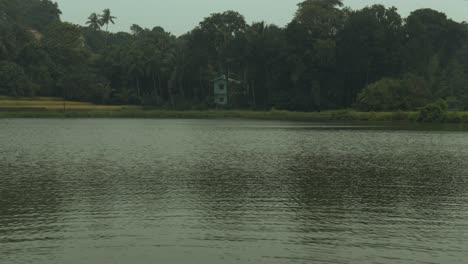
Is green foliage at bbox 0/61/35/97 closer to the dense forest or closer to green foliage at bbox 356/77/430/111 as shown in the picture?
the dense forest

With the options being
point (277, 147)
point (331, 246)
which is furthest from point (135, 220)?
point (277, 147)

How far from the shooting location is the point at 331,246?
14.6m

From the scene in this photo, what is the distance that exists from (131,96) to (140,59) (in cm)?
796

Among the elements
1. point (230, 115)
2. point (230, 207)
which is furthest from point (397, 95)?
point (230, 207)

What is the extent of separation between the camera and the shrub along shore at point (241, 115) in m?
89.3

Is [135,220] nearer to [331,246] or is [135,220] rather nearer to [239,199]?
[239,199]

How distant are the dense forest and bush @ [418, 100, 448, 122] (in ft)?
26.6

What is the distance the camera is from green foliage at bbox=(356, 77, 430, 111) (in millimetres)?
92188

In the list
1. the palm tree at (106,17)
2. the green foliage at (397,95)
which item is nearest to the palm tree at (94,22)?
the palm tree at (106,17)

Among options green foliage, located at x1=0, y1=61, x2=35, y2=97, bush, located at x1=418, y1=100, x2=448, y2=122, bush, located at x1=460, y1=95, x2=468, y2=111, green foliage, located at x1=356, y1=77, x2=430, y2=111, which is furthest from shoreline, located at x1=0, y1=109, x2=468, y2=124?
green foliage, located at x1=0, y1=61, x2=35, y2=97

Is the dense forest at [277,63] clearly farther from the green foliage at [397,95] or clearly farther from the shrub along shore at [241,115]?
the shrub along shore at [241,115]

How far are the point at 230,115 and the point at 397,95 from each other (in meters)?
30.3

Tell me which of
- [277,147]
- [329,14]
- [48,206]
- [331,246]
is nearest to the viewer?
[331,246]

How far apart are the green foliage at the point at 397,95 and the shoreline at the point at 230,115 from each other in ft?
7.93
